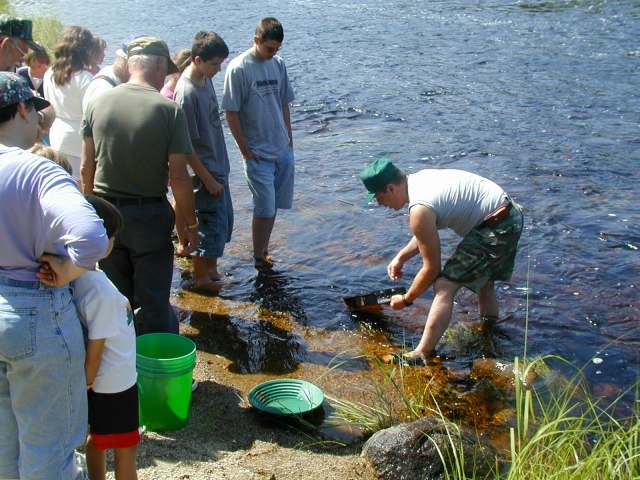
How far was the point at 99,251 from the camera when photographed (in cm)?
287

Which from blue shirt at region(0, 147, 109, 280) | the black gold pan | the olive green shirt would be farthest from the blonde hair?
the black gold pan

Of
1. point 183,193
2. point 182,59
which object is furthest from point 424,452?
point 182,59

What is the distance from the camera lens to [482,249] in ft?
19.2

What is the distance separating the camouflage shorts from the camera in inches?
231

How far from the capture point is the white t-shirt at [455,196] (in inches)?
224

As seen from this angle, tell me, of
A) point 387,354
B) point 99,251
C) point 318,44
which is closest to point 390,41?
point 318,44

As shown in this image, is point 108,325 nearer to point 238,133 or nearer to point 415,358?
point 415,358

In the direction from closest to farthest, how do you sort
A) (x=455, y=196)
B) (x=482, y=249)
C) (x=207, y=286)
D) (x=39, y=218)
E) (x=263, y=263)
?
(x=39, y=218), (x=455, y=196), (x=482, y=249), (x=207, y=286), (x=263, y=263)

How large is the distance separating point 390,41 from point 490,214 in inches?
471

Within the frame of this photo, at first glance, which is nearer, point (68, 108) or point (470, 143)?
point (68, 108)

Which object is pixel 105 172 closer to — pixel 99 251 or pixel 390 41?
pixel 99 251

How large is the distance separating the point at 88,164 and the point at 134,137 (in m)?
0.48

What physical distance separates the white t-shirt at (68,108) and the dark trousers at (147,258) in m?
1.50

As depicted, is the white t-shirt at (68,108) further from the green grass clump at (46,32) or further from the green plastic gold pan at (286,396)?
the green grass clump at (46,32)
